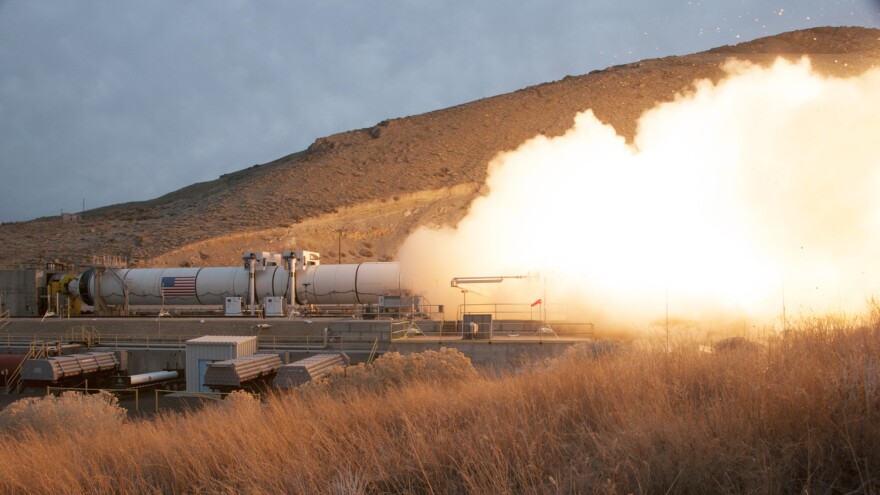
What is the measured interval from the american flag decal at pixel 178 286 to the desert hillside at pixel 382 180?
16.7 meters

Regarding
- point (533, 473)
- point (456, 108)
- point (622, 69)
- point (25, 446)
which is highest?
point (622, 69)

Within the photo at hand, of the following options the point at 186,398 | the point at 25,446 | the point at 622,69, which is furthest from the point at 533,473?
the point at 622,69

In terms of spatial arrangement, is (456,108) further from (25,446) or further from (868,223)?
(25,446)

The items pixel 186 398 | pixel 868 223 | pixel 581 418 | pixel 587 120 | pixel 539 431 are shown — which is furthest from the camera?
pixel 587 120

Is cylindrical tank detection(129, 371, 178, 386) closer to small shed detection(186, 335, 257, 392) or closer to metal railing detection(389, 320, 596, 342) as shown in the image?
small shed detection(186, 335, 257, 392)

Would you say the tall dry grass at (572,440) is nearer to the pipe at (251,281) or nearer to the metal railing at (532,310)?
the metal railing at (532,310)

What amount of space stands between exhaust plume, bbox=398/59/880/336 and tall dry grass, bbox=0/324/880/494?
33.1ft

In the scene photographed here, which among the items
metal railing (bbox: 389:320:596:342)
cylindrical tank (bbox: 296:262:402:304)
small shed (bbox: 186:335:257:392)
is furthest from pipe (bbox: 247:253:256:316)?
metal railing (bbox: 389:320:596:342)

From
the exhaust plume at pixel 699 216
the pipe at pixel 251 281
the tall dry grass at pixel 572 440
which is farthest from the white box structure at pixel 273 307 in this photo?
the tall dry grass at pixel 572 440

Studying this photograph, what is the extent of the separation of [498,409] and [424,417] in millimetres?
676

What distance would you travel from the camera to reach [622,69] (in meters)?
79.3

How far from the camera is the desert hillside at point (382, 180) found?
46.8m

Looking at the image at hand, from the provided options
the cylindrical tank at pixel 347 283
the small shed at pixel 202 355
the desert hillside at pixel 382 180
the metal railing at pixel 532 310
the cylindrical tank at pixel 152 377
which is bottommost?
the cylindrical tank at pixel 152 377

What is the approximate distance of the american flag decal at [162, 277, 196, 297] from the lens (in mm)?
26531
